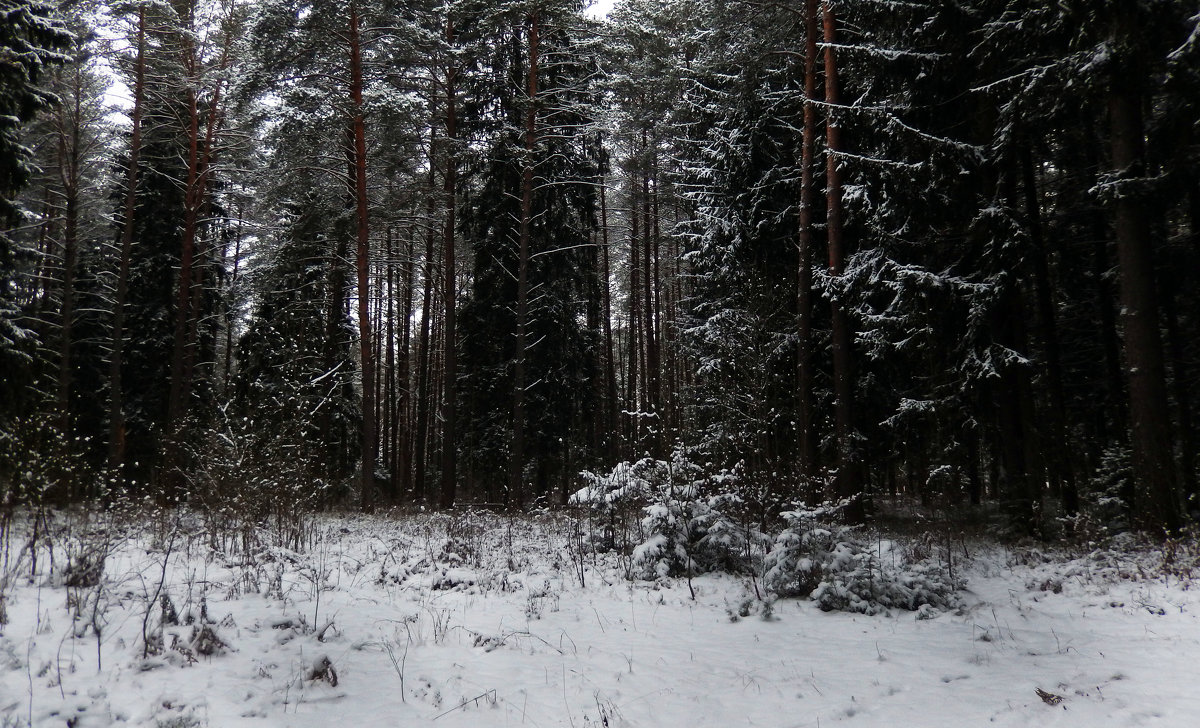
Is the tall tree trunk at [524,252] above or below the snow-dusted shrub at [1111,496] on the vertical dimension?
above

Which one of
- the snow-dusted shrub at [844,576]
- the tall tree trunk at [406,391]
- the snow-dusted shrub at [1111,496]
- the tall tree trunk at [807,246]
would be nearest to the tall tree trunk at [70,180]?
the tall tree trunk at [406,391]

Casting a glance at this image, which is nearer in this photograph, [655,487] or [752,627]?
[752,627]

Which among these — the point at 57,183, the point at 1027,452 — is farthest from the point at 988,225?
Result: the point at 57,183

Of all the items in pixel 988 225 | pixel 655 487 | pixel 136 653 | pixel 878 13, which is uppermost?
pixel 878 13

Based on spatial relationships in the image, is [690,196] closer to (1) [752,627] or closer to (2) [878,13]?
(2) [878,13]

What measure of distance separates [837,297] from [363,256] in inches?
440

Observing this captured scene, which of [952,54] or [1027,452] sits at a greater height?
[952,54]

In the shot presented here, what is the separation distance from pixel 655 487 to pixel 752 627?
290cm

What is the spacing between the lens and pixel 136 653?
4605 millimetres

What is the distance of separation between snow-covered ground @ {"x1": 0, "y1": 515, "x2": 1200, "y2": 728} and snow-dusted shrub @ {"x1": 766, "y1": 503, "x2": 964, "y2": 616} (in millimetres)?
229

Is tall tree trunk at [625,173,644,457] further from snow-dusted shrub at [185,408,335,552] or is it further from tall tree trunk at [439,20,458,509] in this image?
snow-dusted shrub at [185,408,335,552]

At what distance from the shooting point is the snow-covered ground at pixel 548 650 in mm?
4328

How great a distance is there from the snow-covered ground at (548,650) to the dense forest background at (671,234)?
173 centimetres

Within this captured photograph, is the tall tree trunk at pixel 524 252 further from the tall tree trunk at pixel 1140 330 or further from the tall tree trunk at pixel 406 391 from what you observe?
the tall tree trunk at pixel 1140 330
